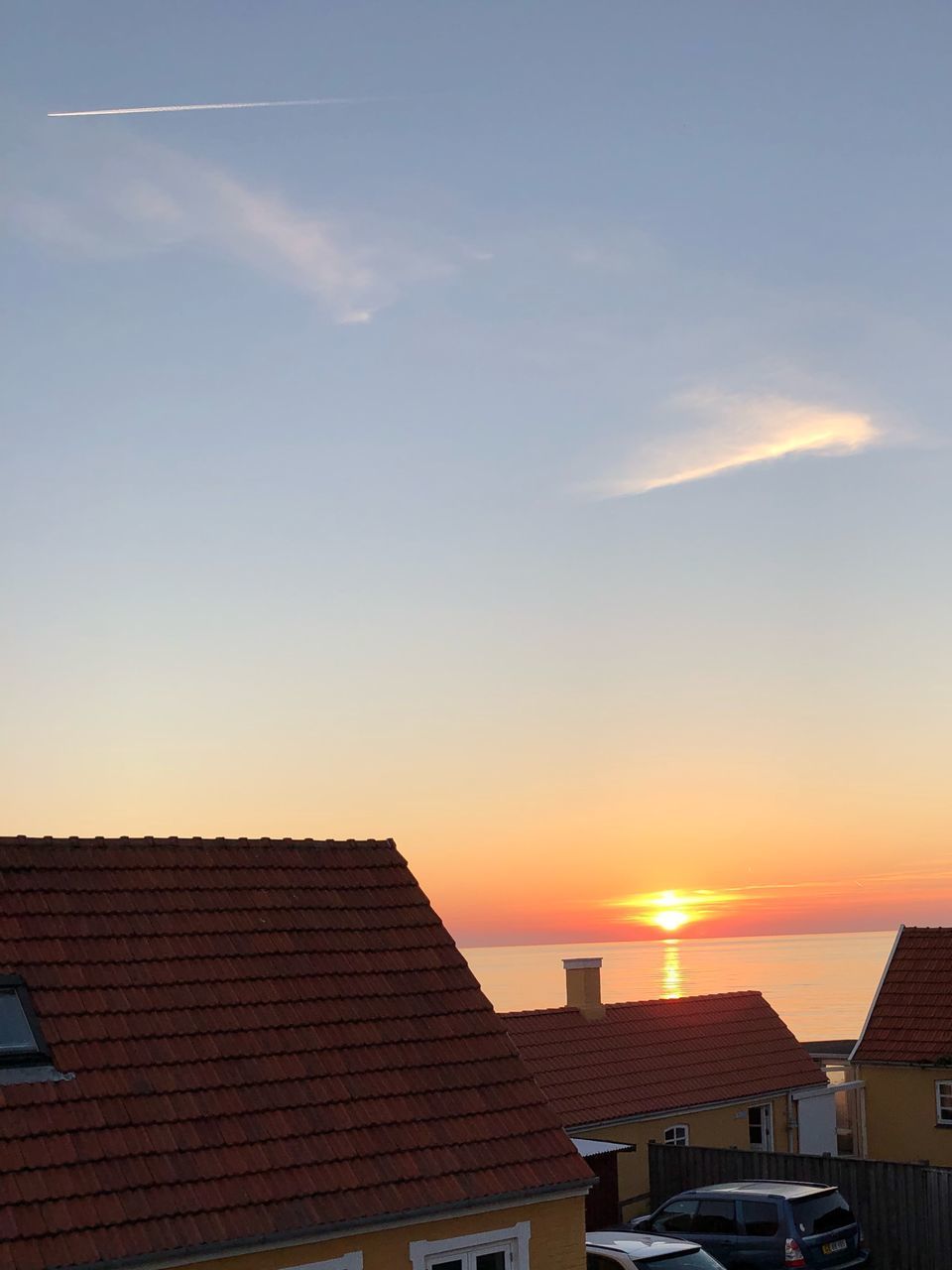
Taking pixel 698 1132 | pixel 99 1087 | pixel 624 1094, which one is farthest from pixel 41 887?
pixel 698 1132

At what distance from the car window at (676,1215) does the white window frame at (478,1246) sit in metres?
7.49

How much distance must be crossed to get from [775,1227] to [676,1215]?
1.96 m

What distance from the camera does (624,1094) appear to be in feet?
92.7

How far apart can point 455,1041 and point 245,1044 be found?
8.13 ft

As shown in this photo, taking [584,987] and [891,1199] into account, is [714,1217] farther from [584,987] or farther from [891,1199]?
[584,987]

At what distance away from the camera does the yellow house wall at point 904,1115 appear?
3169 centimetres

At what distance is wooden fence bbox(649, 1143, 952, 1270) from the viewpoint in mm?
22938

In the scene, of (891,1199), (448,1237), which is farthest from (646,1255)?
(891,1199)

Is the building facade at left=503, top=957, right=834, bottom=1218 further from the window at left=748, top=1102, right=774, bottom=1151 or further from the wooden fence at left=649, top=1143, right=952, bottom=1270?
the wooden fence at left=649, top=1143, right=952, bottom=1270

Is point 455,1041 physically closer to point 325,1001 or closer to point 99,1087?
point 325,1001

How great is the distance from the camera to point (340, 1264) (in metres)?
12.8

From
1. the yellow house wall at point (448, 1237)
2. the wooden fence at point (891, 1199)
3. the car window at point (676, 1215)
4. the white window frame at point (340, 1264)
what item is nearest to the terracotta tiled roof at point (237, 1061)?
the yellow house wall at point (448, 1237)

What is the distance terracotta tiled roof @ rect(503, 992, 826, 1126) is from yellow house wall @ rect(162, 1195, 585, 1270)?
1252 cm

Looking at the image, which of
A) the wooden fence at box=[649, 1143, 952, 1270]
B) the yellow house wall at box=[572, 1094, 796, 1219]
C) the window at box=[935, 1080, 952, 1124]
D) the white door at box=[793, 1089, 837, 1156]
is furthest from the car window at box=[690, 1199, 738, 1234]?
the window at box=[935, 1080, 952, 1124]
